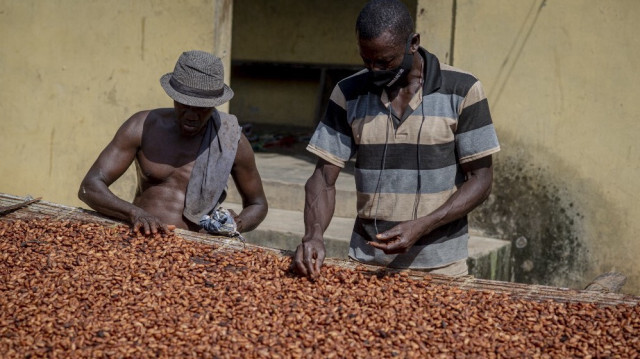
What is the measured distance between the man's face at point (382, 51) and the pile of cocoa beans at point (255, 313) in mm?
858

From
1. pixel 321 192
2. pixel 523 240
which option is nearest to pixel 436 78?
pixel 321 192

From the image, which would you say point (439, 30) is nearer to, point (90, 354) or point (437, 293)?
point (437, 293)

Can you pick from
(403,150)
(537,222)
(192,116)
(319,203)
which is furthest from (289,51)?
(403,150)

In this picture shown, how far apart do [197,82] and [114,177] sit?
2.25 ft

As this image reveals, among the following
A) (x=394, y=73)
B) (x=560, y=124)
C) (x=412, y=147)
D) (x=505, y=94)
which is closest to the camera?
(x=394, y=73)

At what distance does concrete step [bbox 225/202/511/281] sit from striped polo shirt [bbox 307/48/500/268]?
2.33 m

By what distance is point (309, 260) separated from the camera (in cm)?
331

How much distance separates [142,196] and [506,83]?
3022mm

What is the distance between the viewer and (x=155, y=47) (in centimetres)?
705

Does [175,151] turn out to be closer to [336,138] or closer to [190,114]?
[190,114]

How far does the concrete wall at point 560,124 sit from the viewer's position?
5785 millimetres

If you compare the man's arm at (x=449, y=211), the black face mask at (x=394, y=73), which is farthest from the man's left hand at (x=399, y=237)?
the black face mask at (x=394, y=73)

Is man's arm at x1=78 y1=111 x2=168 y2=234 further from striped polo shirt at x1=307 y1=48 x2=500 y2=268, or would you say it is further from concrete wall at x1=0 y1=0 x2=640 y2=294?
concrete wall at x1=0 y1=0 x2=640 y2=294

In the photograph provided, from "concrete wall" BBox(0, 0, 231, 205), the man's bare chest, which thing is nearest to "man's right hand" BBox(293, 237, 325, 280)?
the man's bare chest
